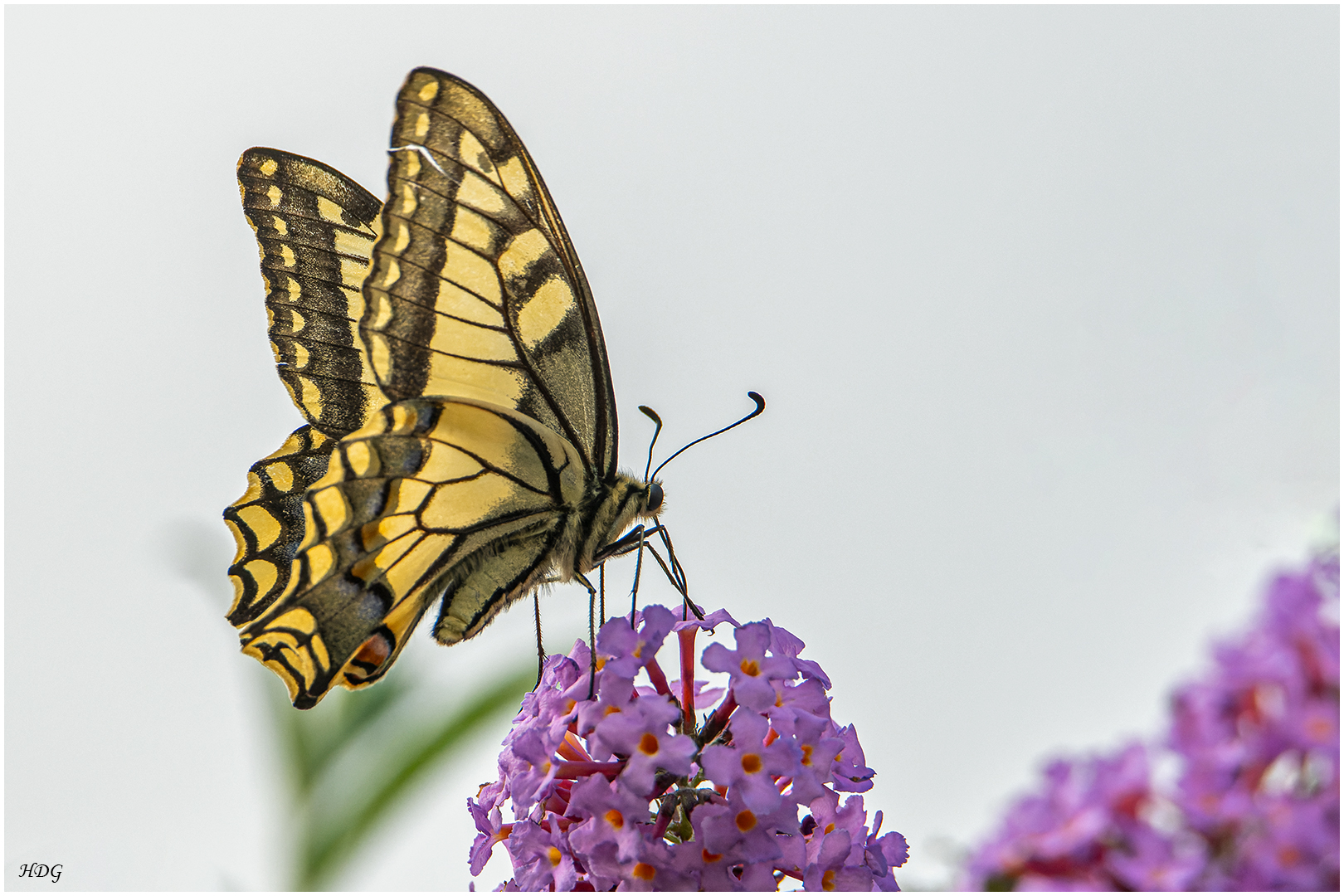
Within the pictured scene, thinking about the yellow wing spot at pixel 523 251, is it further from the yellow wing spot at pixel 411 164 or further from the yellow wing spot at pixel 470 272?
the yellow wing spot at pixel 411 164

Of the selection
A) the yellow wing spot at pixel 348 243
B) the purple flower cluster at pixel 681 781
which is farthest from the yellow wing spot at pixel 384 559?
the yellow wing spot at pixel 348 243

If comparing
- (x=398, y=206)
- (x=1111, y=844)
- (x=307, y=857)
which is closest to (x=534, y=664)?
(x=307, y=857)

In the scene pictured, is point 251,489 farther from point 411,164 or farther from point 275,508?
point 411,164

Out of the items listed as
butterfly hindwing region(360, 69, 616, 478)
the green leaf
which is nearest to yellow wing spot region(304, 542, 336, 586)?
butterfly hindwing region(360, 69, 616, 478)

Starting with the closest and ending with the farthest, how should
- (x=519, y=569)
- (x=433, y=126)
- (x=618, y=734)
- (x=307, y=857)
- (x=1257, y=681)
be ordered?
(x=1257, y=681), (x=618, y=734), (x=433, y=126), (x=519, y=569), (x=307, y=857)

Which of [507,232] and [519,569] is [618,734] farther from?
[507,232]

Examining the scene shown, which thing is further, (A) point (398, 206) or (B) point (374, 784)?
(B) point (374, 784)

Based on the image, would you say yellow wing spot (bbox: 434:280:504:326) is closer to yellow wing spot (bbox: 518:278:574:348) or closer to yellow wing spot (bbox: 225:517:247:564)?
yellow wing spot (bbox: 518:278:574:348)
